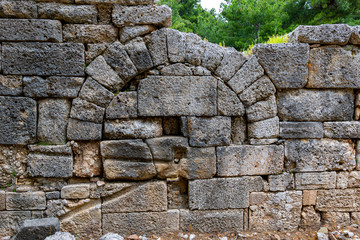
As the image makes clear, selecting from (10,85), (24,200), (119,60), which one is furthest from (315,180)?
(10,85)

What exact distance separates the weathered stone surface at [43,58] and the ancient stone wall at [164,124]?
1 centimetres

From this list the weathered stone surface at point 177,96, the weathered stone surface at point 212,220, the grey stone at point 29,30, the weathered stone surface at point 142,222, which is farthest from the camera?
the weathered stone surface at point 212,220

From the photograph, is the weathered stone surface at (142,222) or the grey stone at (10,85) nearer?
the grey stone at (10,85)

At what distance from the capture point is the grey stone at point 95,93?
10.9 ft


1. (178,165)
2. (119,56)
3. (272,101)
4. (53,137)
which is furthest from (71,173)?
(272,101)

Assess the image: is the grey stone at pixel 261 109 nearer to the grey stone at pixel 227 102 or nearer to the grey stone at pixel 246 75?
the grey stone at pixel 227 102

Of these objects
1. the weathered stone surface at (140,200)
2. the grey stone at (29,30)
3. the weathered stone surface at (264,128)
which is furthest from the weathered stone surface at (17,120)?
the weathered stone surface at (264,128)

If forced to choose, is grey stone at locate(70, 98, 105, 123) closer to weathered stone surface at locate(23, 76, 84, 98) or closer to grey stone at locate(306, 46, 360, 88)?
weathered stone surface at locate(23, 76, 84, 98)

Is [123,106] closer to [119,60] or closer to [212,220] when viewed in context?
[119,60]

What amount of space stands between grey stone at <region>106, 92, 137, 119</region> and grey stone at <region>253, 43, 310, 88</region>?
1.74m

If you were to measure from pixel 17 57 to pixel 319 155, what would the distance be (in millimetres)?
4107

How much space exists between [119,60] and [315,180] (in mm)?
3109

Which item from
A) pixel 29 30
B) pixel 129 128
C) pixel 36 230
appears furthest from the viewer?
pixel 129 128

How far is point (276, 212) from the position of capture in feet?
12.3
